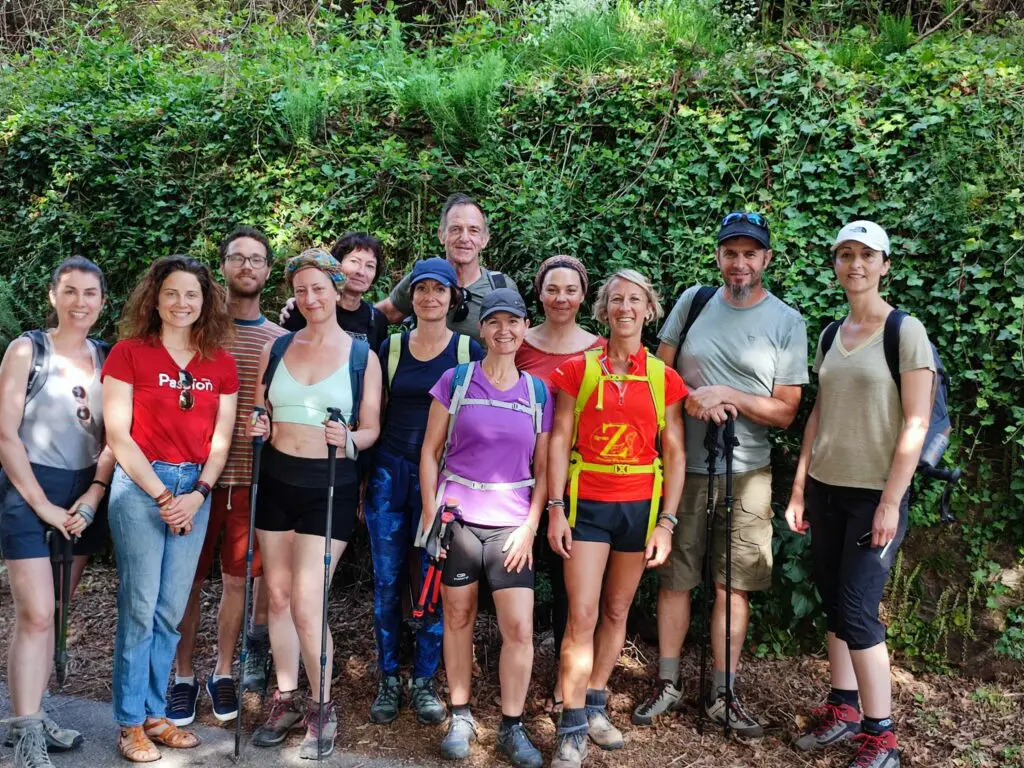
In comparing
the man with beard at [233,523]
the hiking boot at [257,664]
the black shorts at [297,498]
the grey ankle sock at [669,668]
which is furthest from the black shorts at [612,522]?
the hiking boot at [257,664]

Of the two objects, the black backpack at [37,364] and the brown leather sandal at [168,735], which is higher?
the black backpack at [37,364]

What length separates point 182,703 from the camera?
165 inches

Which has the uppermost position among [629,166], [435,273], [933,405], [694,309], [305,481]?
[629,166]

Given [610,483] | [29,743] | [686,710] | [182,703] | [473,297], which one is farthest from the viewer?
[473,297]

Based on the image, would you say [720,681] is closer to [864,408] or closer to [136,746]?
[864,408]

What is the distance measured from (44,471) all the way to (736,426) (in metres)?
3.38

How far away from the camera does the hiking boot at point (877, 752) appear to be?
3.61m

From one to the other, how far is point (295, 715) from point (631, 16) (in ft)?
18.2

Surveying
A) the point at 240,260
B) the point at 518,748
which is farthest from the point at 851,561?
the point at 240,260

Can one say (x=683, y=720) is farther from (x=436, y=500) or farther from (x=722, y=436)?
(x=436, y=500)

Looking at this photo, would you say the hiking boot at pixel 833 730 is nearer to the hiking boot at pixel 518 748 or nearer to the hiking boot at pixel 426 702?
the hiking boot at pixel 518 748

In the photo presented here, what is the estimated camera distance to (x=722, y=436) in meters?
4.07

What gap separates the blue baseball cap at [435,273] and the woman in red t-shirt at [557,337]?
49 cm

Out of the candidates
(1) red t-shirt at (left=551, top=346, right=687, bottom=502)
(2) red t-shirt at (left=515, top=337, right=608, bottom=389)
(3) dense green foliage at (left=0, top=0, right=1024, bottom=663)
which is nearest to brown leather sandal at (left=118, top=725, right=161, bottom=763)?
(1) red t-shirt at (left=551, top=346, right=687, bottom=502)
